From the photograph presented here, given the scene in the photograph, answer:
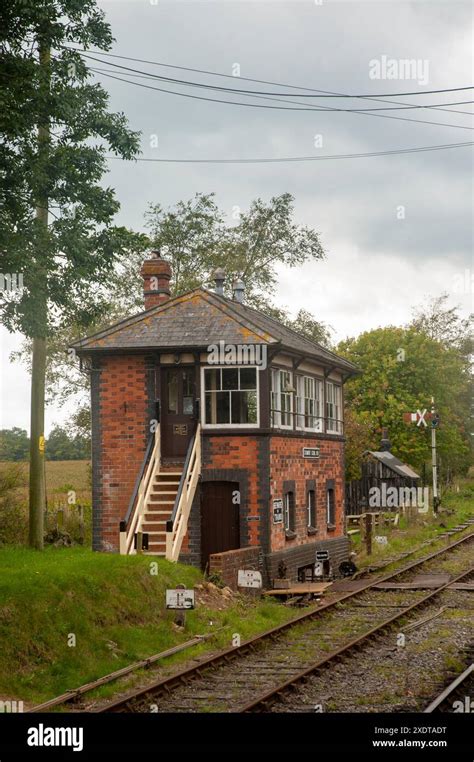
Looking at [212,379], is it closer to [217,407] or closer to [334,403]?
[217,407]

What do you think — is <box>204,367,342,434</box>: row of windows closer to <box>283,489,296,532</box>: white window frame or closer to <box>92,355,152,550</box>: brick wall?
<box>92,355,152,550</box>: brick wall

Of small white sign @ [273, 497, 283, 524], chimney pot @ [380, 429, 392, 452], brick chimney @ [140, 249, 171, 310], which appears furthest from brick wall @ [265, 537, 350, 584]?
chimney pot @ [380, 429, 392, 452]

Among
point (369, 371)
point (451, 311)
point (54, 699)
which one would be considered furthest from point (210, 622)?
point (451, 311)

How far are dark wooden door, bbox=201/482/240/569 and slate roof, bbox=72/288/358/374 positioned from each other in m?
3.40

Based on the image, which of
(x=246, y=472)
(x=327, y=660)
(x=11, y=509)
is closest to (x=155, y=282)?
(x=246, y=472)

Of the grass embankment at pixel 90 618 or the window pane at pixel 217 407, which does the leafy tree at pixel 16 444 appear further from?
the grass embankment at pixel 90 618

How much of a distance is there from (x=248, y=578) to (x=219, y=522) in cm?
319

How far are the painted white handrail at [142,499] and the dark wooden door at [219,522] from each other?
4.55ft

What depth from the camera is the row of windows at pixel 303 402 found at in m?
25.5

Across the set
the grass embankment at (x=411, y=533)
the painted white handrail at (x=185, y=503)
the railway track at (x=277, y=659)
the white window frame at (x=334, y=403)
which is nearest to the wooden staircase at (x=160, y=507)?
the painted white handrail at (x=185, y=503)

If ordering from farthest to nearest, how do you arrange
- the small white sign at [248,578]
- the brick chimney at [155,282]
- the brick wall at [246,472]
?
the brick chimney at [155,282]
the brick wall at [246,472]
the small white sign at [248,578]

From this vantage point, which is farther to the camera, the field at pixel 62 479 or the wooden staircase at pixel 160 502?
the field at pixel 62 479

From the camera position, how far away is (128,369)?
2525 cm

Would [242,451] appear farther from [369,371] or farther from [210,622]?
[369,371]
